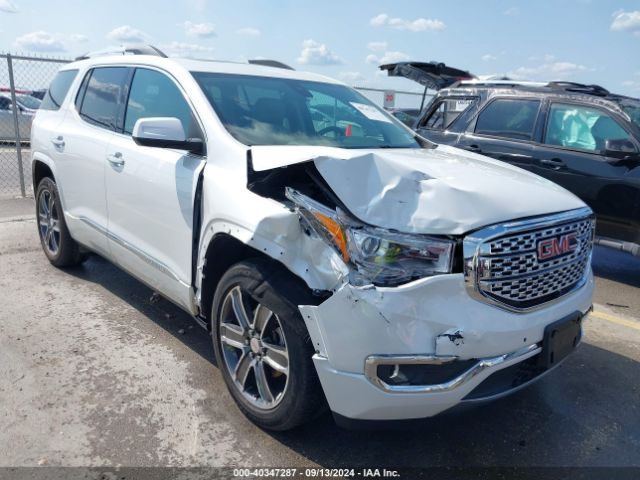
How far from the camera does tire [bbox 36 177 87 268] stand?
504 centimetres

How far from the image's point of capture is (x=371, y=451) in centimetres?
283

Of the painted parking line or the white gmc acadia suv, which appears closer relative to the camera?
the white gmc acadia suv

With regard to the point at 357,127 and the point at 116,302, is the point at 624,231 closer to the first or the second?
the point at 357,127

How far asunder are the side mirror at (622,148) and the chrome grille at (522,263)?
3.12 m

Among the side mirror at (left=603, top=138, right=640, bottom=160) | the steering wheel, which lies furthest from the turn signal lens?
the side mirror at (left=603, top=138, right=640, bottom=160)

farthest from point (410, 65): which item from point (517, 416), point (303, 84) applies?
point (517, 416)

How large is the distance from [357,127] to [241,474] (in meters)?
2.33

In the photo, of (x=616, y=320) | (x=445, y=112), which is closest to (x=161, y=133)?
(x=616, y=320)

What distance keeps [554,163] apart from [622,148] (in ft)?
2.39

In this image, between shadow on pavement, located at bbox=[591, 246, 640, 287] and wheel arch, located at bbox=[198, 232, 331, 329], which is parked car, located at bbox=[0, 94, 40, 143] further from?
shadow on pavement, located at bbox=[591, 246, 640, 287]

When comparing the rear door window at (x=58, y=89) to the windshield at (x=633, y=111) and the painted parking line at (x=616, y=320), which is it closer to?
the painted parking line at (x=616, y=320)

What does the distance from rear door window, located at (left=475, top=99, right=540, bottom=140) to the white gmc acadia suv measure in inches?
126

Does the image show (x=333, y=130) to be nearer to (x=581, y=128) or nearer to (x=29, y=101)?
(x=581, y=128)

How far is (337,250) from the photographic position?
2389 millimetres
